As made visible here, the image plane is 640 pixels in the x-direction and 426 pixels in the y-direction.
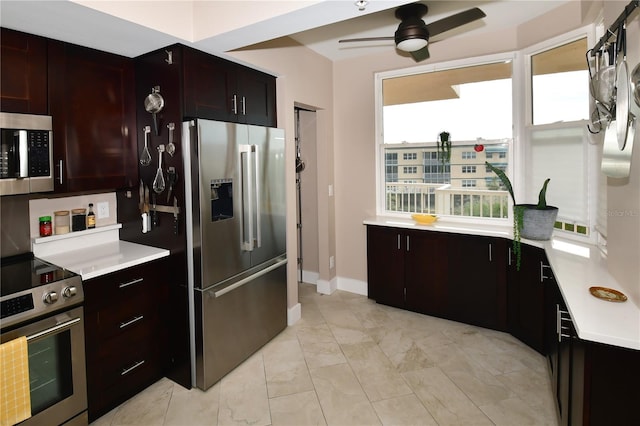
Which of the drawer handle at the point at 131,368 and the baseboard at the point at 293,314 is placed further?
the baseboard at the point at 293,314

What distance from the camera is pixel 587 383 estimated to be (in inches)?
58.4

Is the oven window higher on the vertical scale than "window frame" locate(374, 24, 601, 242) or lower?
Result: lower

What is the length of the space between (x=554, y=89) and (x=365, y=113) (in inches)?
70.2

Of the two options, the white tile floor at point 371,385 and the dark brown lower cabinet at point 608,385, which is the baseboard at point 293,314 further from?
the dark brown lower cabinet at point 608,385

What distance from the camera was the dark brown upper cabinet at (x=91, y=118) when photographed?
2318 millimetres

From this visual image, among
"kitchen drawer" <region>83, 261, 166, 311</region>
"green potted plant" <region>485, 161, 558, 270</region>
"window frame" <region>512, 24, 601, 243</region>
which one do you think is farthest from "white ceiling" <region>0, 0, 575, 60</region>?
"green potted plant" <region>485, 161, 558, 270</region>

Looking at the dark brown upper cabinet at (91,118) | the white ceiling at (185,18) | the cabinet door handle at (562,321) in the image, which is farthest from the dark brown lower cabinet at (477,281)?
the dark brown upper cabinet at (91,118)

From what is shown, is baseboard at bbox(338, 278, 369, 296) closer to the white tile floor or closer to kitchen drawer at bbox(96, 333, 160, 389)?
the white tile floor

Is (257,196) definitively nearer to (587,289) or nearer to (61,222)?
(61,222)

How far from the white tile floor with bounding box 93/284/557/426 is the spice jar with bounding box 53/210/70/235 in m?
1.24

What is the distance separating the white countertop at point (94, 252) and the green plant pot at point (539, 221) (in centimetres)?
271

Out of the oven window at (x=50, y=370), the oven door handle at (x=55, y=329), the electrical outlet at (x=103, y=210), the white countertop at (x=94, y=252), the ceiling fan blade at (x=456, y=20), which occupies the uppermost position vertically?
the ceiling fan blade at (x=456, y=20)

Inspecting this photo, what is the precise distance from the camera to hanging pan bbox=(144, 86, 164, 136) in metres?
2.55

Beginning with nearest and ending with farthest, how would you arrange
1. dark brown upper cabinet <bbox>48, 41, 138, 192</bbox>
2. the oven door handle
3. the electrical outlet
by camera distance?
the oven door handle < dark brown upper cabinet <bbox>48, 41, 138, 192</bbox> < the electrical outlet
